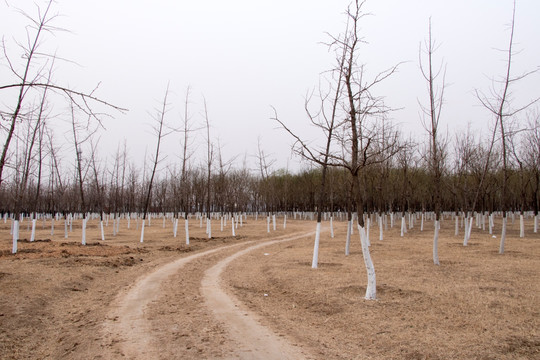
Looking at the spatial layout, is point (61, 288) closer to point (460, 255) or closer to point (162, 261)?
point (162, 261)

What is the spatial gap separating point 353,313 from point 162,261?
37.7ft

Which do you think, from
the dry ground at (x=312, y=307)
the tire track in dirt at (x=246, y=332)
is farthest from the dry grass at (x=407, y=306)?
the tire track in dirt at (x=246, y=332)

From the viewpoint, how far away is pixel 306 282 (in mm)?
11914

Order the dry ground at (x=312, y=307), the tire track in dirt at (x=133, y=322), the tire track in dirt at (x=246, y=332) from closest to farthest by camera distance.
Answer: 1. the tire track in dirt at (x=246, y=332)
2. the tire track in dirt at (x=133, y=322)
3. the dry ground at (x=312, y=307)

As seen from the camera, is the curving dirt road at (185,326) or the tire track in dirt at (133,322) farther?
the tire track in dirt at (133,322)

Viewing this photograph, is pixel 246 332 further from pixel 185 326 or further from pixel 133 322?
pixel 133 322

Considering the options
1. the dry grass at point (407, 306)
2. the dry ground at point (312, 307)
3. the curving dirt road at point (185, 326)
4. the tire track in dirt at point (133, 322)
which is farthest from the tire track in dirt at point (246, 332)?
the tire track in dirt at point (133, 322)

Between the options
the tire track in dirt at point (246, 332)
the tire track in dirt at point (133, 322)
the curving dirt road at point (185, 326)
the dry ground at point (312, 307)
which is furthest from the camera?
the dry ground at point (312, 307)

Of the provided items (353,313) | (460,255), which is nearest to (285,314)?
(353,313)

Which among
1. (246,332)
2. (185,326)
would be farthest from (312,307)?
(185,326)

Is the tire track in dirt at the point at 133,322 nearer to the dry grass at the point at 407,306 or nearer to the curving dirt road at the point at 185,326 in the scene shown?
the curving dirt road at the point at 185,326

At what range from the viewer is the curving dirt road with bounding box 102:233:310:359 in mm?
6000

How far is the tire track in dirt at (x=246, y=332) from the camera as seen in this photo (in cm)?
589

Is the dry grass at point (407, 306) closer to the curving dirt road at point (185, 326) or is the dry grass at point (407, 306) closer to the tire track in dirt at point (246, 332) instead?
the tire track in dirt at point (246, 332)
